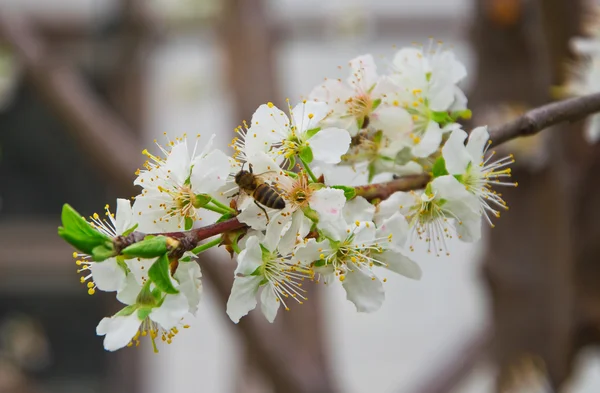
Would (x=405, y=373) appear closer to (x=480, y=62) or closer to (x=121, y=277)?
(x=480, y=62)

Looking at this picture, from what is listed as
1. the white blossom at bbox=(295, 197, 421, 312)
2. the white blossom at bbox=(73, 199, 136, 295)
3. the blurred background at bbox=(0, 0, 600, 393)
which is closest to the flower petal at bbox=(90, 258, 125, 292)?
the white blossom at bbox=(73, 199, 136, 295)

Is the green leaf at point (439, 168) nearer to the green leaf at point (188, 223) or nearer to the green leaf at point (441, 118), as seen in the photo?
the green leaf at point (441, 118)

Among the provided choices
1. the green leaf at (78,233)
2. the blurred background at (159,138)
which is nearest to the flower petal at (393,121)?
the green leaf at (78,233)

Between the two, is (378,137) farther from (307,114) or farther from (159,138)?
(159,138)

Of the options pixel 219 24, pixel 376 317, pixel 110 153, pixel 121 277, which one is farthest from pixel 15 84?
pixel 121 277

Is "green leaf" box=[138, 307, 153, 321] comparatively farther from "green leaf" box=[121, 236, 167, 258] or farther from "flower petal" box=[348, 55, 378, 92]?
"flower petal" box=[348, 55, 378, 92]

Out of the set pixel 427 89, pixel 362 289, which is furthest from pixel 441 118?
pixel 362 289
